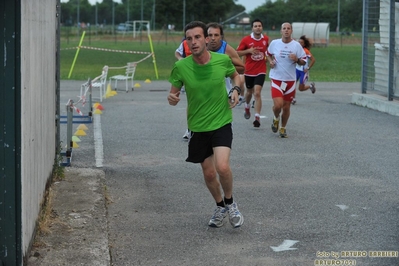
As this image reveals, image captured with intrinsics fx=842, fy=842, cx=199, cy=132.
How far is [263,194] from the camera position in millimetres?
9086

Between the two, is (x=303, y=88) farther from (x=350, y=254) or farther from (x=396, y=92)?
(x=350, y=254)

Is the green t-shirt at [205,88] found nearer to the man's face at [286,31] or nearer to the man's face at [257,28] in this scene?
the man's face at [286,31]

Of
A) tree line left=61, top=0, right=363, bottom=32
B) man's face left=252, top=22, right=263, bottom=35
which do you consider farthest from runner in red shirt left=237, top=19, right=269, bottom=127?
tree line left=61, top=0, right=363, bottom=32

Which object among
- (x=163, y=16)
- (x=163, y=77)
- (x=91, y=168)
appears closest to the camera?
(x=91, y=168)

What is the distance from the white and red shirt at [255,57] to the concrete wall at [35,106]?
23.2ft

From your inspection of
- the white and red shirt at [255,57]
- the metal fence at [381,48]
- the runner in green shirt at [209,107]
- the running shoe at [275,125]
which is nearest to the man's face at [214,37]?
the runner in green shirt at [209,107]

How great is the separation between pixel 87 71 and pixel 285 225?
25.8 meters

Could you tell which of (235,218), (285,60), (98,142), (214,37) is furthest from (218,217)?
(285,60)

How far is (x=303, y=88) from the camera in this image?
20.6m

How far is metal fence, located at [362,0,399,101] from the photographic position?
1888 cm

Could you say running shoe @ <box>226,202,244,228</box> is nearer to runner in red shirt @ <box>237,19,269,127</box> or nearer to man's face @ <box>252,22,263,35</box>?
runner in red shirt @ <box>237,19,269,127</box>

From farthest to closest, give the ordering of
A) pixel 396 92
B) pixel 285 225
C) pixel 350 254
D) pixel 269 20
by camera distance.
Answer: pixel 269 20 → pixel 396 92 → pixel 285 225 → pixel 350 254
